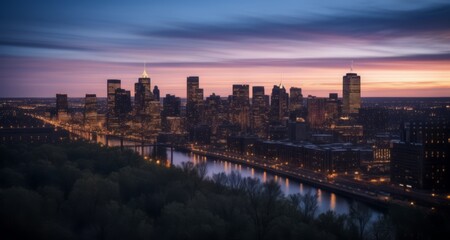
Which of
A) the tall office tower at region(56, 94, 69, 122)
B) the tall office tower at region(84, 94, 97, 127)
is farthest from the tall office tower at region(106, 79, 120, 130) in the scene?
the tall office tower at region(56, 94, 69, 122)

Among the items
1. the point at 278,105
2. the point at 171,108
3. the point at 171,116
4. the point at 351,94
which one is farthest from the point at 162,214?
the point at 351,94

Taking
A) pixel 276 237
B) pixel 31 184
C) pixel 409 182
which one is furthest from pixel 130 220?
pixel 409 182

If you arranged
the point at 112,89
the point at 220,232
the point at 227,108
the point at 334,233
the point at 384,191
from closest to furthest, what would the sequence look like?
1. the point at 220,232
2. the point at 334,233
3. the point at 384,191
4. the point at 227,108
5. the point at 112,89

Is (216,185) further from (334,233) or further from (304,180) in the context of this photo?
(304,180)

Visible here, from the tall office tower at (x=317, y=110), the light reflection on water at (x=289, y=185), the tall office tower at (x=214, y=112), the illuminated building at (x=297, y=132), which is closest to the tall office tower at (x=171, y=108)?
Result: the tall office tower at (x=214, y=112)

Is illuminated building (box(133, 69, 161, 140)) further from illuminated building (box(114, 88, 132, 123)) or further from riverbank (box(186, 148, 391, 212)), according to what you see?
riverbank (box(186, 148, 391, 212))

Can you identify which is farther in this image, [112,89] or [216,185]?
[112,89]
